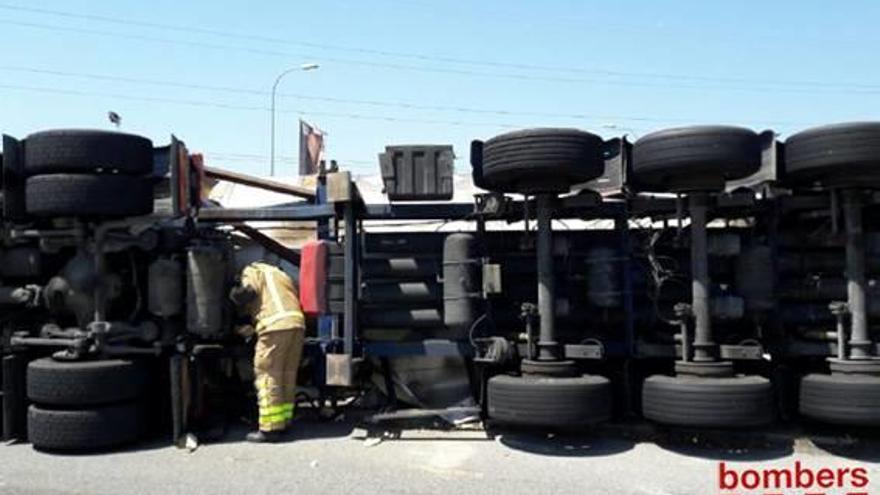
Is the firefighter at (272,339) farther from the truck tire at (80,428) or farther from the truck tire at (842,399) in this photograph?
the truck tire at (842,399)

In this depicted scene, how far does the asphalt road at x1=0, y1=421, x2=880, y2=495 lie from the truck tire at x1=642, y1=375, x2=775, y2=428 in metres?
0.28

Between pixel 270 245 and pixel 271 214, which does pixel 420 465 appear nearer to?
pixel 271 214

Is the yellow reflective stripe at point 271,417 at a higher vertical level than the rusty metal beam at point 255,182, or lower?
lower

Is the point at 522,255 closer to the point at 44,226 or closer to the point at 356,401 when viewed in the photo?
the point at 356,401

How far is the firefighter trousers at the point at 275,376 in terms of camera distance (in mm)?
5898

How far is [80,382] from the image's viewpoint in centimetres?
554

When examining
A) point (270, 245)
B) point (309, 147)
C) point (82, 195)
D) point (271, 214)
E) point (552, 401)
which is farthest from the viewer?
point (309, 147)

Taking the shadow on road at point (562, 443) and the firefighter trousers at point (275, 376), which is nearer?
the shadow on road at point (562, 443)

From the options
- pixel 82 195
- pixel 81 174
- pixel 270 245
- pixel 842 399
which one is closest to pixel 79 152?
pixel 81 174

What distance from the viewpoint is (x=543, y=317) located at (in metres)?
5.82

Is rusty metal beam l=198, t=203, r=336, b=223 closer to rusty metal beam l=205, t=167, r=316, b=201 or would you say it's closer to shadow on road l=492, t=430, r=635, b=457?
rusty metal beam l=205, t=167, r=316, b=201

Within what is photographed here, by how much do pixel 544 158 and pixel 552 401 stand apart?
182 centimetres

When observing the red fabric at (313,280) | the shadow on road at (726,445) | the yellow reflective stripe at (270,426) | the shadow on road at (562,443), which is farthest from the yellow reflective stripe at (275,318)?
the shadow on road at (726,445)

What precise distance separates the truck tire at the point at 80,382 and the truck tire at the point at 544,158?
10.8ft
